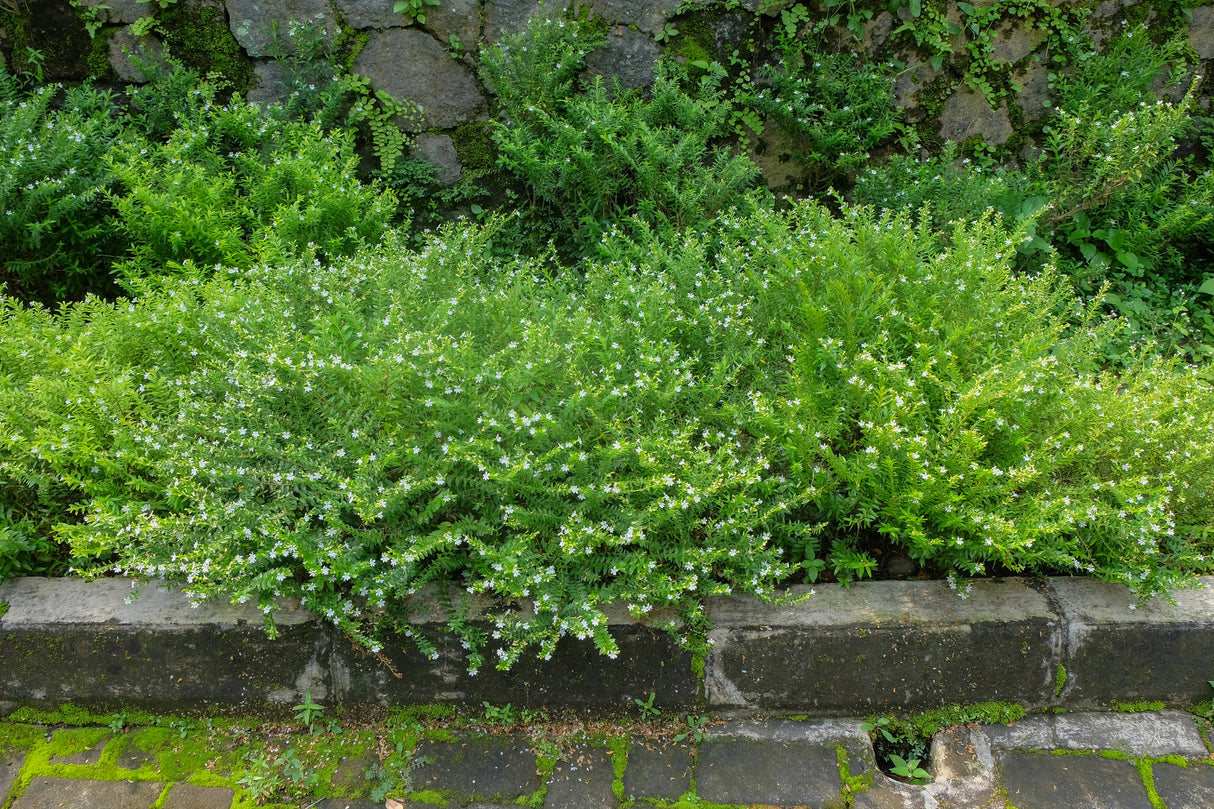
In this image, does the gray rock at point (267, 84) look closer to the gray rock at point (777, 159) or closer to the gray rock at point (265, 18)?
the gray rock at point (265, 18)

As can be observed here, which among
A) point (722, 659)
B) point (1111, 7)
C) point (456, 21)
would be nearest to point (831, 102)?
point (1111, 7)

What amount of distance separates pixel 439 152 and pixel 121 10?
192 cm

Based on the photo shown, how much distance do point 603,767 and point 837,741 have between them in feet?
2.39

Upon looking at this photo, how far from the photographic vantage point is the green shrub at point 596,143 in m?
4.03

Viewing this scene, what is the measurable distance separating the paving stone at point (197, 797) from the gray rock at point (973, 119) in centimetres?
496

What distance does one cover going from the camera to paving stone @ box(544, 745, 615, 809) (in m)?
2.20

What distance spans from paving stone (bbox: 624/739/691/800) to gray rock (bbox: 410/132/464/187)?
3.48m

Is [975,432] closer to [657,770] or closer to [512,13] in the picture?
[657,770]

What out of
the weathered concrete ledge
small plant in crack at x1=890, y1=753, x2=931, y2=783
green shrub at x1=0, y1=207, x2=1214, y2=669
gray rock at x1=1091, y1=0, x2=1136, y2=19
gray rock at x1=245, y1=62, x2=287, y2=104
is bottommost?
small plant in crack at x1=890, y1=753, x2=931, y2=783

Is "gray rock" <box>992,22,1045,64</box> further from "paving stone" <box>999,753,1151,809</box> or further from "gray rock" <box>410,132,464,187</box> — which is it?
"paving stone" <box>999,753,1151,809</box>

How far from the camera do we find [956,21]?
15.0 feet

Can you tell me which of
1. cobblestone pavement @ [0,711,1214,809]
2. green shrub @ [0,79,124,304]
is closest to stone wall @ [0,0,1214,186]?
green shrub @ [0,79,124,304]

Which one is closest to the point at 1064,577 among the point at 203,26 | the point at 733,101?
the point at 733,101

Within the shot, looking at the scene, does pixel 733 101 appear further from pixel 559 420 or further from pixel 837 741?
pixel 837 741
